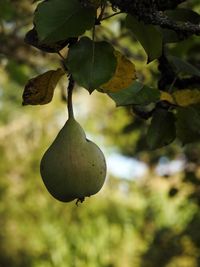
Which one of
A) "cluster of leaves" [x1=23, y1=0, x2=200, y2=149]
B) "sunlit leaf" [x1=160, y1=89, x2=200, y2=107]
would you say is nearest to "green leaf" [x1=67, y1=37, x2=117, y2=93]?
"cluster of leaves" [x1=23, y1=0, x2=200, y2=149]

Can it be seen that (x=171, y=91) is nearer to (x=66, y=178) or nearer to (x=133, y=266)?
(x=66, y=178)

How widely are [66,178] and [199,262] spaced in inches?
114

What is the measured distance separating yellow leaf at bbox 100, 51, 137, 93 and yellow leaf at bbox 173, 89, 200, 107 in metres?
0.19

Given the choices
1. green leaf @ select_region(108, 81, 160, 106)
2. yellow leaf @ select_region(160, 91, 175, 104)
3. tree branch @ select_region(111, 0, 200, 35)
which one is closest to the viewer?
tree branch @ select_region(111, 0, 200, 35)

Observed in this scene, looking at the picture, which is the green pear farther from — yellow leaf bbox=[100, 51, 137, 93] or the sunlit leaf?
the sunlit leaf

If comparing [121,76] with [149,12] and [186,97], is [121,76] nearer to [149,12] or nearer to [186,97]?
[149,12]

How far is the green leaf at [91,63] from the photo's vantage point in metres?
0.80

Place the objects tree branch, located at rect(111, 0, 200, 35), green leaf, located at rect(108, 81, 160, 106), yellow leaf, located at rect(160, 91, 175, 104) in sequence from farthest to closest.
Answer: yellow leaf, located at rect(160, 91, 175, 104) < green leaf, located at rect(108, 81, 160, 106) < tree branch, located at rect(111, 0, 200, 35)

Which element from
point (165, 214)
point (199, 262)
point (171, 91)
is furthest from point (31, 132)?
point (171, 91)

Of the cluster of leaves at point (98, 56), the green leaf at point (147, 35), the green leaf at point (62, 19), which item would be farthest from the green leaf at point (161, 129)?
the green leaf at point (62, 19)

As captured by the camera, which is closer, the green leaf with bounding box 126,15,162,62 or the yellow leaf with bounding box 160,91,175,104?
the green leaf with bounding box 126,15,162,62

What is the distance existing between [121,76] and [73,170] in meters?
0.13

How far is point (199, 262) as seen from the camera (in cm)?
363

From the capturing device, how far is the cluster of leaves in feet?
2.64
